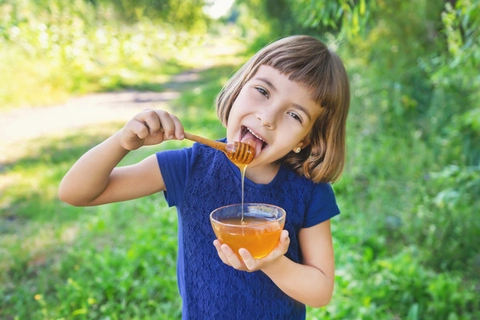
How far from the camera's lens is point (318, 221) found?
4.86ft

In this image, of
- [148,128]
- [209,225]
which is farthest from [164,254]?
[148,128]

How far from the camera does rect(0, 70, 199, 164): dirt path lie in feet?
24.0

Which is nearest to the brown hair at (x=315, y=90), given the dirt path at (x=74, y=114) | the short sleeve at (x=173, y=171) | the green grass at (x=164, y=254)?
the short sleeve at (x=173, y=171)

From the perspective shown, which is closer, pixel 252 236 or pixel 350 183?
pixel 252 236

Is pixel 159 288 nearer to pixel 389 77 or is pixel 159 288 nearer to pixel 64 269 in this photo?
pixel 64 269

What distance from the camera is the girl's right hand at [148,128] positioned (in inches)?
50.0

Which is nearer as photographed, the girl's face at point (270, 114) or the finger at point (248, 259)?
the finger at point (248, 259)

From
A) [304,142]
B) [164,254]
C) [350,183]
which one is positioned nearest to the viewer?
[304,142]

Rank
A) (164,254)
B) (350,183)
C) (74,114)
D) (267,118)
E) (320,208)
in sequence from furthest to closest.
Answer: (74,114), (350,183), (164,254), (320,208), (267,118)

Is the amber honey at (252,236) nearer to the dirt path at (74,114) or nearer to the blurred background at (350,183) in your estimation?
the blurred background at (350,183)

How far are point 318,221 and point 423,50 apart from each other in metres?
4.52

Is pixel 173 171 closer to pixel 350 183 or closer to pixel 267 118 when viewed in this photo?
pixel 267 118

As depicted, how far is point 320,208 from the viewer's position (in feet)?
4.92

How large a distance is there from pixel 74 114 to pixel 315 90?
339 inches
